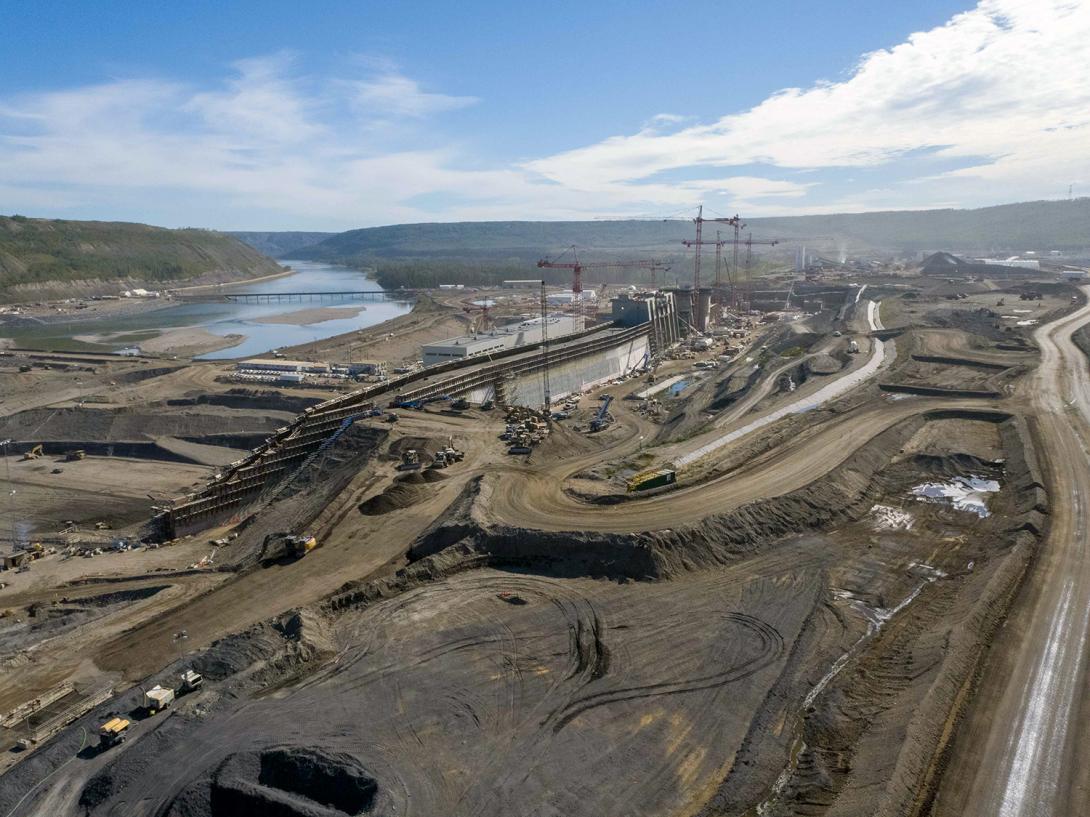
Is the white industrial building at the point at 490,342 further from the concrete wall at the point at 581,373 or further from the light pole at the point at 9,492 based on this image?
the light pole at the point at 9,492

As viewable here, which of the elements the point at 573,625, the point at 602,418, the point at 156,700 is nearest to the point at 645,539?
the point at 573,625

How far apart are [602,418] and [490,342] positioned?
855 inches

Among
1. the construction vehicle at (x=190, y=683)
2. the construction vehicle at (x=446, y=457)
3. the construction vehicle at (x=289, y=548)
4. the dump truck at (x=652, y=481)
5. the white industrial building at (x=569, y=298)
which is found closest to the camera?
the construction vehicle at (x=190, y=683)

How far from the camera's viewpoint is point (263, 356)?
9912 centimetres

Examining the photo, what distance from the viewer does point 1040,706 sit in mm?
19000

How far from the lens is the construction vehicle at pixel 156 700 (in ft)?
66.3

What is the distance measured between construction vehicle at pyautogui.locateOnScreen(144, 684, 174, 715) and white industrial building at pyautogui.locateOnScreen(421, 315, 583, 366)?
4969 cm

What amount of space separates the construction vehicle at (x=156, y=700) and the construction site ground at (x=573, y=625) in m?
0.49

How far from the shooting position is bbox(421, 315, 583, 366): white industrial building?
72.1 metres

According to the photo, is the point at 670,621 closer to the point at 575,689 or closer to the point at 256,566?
the point at 575,689

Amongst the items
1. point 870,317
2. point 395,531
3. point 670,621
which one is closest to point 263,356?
point 395,531

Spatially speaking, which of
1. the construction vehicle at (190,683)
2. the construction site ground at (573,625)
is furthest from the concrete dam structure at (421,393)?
the construction vehicle at (190,683)

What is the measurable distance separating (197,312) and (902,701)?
177 meters

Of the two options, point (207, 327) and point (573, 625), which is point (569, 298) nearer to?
point (207, 327)
